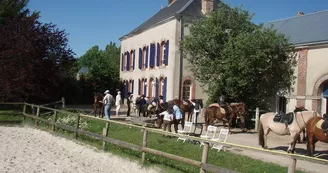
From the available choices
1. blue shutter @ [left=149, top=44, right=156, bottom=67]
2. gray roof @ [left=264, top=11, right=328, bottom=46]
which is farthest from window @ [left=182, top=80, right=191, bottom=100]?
gray roof @ [left=264, top=11, right=328, bottom=46]

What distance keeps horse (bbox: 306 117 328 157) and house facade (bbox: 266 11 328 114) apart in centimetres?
770

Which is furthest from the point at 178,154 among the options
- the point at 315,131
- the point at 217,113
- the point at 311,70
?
the point at 311,70

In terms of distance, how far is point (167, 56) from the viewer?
26.7 m

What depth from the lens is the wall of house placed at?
25.8m

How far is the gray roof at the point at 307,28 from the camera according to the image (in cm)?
1942

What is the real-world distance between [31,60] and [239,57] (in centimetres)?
1141

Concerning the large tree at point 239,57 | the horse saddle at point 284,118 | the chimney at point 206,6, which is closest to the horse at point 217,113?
the large tree at point 239,57

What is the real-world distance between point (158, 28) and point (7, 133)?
16.4 m

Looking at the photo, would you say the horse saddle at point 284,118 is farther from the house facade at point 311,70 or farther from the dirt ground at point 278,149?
the house facade at point 311,70

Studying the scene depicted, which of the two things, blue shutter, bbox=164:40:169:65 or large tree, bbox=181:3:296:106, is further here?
blue shutter, bbox=164:40:169:65

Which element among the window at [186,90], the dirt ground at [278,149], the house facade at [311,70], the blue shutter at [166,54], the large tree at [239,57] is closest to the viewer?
the dirt ground at [278,149]

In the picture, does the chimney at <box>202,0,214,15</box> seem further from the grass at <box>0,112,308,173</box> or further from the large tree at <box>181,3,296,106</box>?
the grass at <box>0,112,308,173</box>

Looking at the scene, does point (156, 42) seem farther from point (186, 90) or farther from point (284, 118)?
point (284, 118)

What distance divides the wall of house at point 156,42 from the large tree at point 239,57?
3.91 metres
